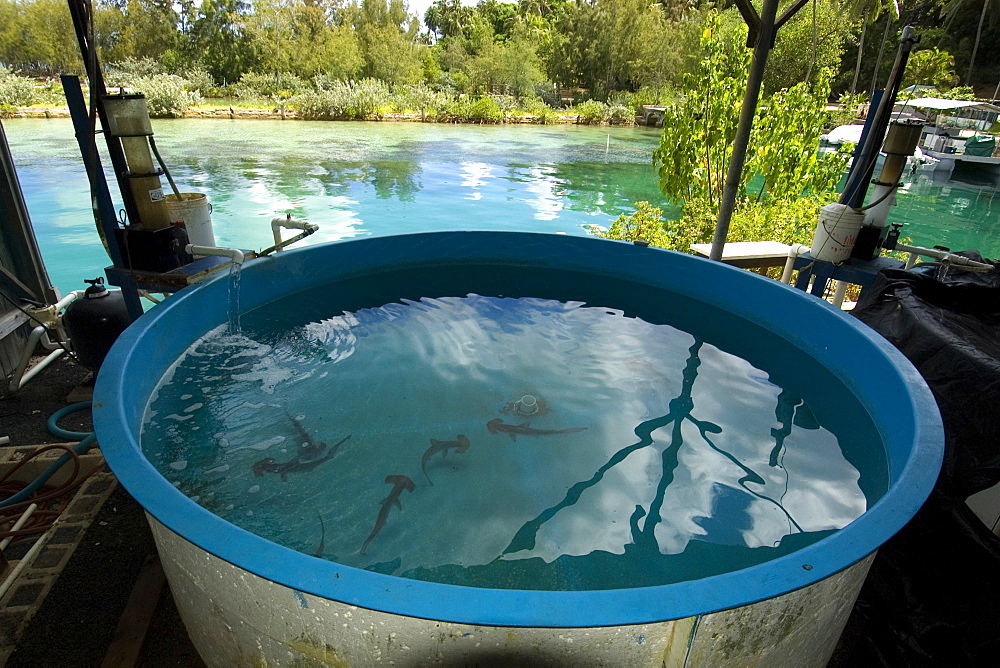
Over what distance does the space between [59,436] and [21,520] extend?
1.70ft

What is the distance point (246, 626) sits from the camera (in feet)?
3.50

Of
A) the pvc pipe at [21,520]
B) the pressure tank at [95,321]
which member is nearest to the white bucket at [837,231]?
the pressure tank at [95,321]

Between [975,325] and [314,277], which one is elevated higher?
[975,325]

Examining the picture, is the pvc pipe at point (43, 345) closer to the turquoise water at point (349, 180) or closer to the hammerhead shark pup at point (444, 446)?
the hammerhead shark pup at point (444, 446)

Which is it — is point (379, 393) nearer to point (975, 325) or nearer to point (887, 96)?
point (975, 325)

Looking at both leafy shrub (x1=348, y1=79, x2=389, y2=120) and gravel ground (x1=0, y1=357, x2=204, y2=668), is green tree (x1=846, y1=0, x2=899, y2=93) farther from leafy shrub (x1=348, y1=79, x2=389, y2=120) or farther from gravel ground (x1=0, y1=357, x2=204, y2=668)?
leafy shrub (x1=348, y1=79, x2=389, y2=120)

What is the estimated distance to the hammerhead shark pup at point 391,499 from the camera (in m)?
1.57

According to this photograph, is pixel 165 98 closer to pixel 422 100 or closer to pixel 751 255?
pixel 422 100

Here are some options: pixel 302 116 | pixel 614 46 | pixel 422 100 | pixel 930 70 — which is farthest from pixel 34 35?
pixel 930 70

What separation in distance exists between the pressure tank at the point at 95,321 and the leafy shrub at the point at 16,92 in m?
17.5

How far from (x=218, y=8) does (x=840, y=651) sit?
102 feet

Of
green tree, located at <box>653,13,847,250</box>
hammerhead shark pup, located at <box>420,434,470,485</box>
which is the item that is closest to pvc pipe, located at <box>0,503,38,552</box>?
hammerhead shark pup, located at <box>420,434,470,485</box>

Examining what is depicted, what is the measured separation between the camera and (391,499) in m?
1.70

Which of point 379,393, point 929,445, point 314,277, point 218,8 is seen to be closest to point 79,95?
point 314,277
